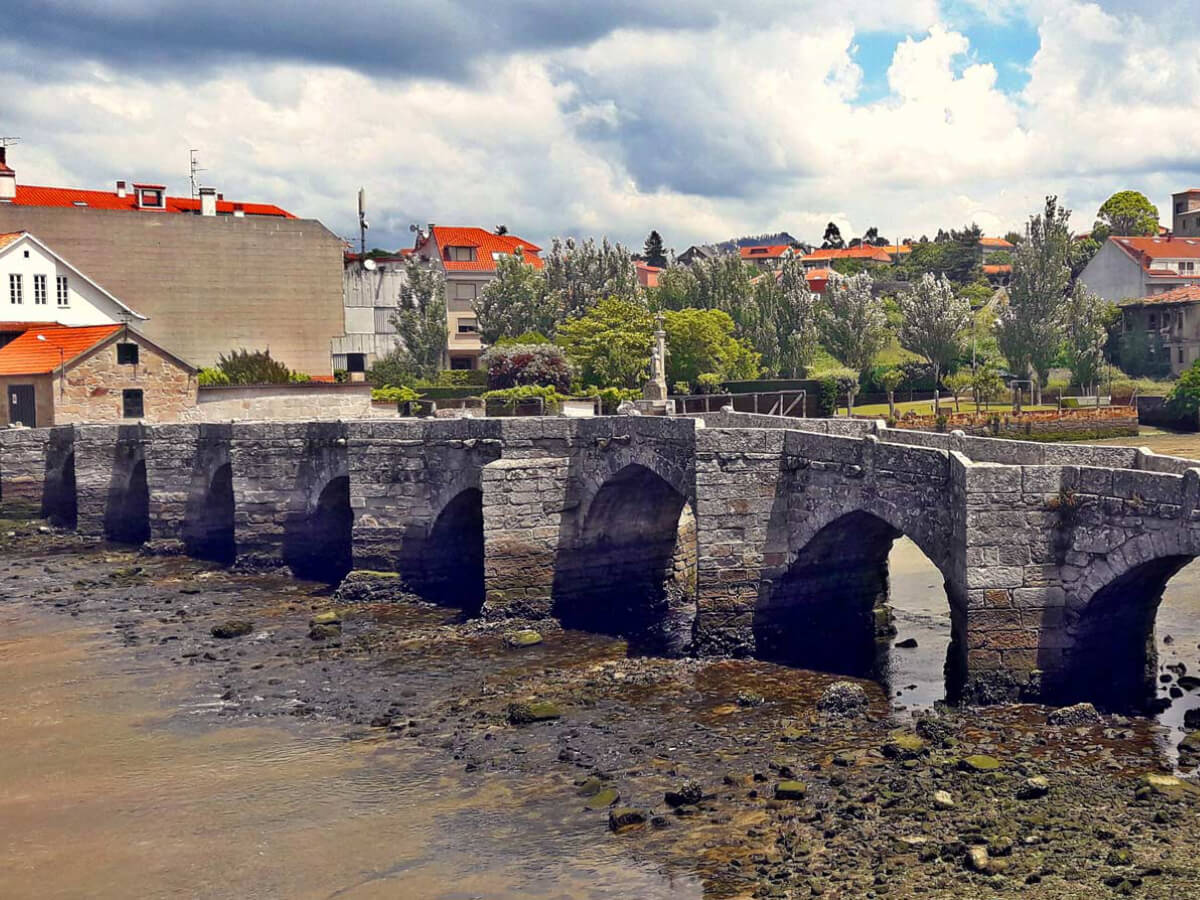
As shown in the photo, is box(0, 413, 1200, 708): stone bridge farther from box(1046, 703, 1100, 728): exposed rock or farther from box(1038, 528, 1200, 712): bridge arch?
box(1046, 703, 1100, 728): exposed rock

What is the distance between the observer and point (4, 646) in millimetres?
34000

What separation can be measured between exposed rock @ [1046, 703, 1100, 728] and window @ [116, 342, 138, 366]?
42.7 m

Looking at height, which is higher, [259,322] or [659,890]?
[259,322]

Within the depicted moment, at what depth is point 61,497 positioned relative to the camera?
53406 millimetres

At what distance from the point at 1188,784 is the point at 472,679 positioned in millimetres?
15208

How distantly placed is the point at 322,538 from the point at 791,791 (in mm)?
25342

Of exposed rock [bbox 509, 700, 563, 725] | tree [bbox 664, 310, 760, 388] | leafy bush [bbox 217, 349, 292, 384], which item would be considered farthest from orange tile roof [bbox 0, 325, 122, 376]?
exposed rock [bbox 509, 700, 563, 725]

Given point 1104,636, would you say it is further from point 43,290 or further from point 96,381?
point 43,290

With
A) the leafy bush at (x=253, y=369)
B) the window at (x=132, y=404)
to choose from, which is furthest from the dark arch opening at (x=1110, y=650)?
the leafy bush at (x=253, y=369)

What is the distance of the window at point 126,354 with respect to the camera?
53.7 m

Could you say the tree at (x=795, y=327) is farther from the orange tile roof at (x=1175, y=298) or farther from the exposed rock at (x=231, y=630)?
the exposed rock at (x=231, y=630)

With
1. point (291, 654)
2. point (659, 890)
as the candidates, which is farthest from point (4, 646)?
point (659, 890)

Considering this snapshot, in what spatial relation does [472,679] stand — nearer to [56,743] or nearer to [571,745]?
[571,745]

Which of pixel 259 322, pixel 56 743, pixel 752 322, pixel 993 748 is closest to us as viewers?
pixel 993 748
